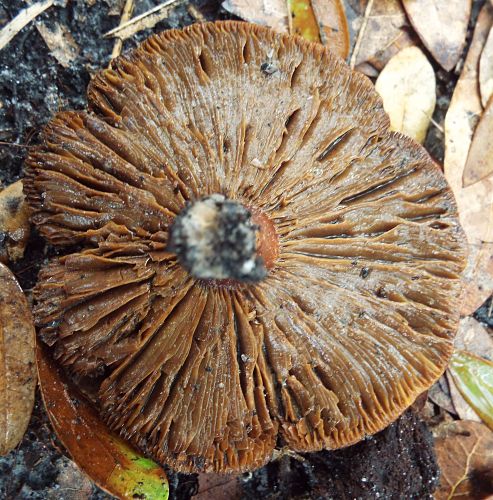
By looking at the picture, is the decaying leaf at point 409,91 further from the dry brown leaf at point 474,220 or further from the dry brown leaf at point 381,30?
the dry brown leaf at point 474,220

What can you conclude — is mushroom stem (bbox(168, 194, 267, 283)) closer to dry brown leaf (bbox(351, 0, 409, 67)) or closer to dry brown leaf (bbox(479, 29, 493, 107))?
dry brown leaf (bbox(351, 0, 409, 67))

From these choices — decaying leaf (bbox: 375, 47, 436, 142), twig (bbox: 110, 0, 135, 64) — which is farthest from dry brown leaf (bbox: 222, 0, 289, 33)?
decaying leaf (bbox: 375, 47, 436, 142)

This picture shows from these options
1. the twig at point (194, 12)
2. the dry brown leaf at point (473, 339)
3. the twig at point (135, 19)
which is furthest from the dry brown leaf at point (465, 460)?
the twig at point (135, 19)

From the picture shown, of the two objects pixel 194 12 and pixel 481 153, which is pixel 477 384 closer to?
pixel 481 153

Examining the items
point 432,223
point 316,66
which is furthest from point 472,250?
point 316,66

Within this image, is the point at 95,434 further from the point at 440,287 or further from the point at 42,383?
the point at 440,287

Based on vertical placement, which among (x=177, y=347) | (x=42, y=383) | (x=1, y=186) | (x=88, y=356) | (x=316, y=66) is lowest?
(x=42, y=383)

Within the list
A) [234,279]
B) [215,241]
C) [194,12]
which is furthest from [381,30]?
[215,241]
